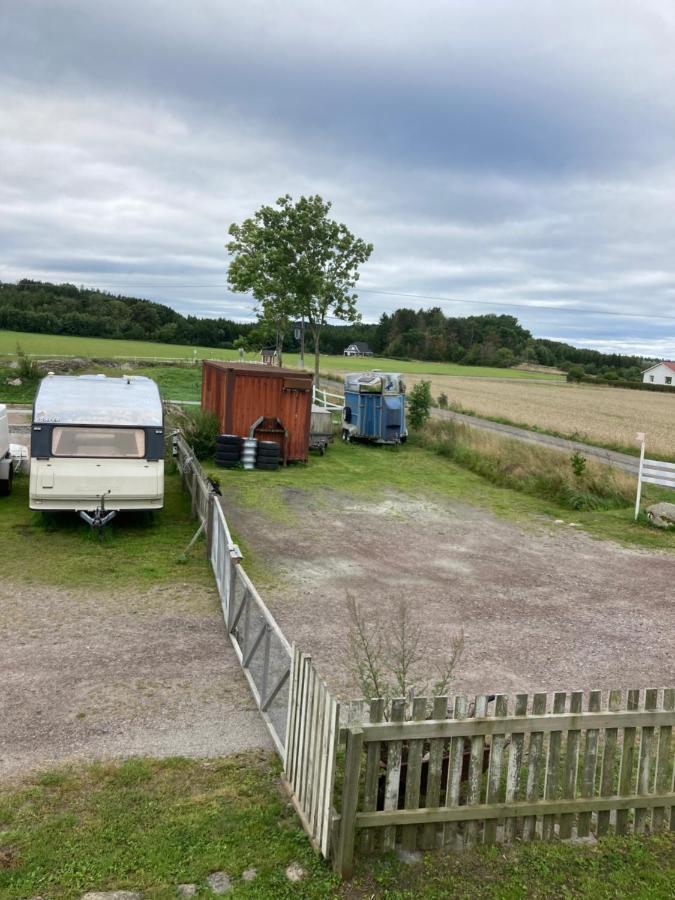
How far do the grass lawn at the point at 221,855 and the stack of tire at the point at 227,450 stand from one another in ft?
44.7

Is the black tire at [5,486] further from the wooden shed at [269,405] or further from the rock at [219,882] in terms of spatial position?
the rock at [219,882]

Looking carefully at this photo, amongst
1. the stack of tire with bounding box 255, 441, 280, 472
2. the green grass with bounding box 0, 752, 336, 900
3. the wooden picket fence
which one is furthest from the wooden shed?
the wooden picket fence

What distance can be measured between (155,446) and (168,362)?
48.1m

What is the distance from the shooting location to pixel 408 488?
17781 millimetres

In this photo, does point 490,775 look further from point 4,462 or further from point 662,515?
point 4,462

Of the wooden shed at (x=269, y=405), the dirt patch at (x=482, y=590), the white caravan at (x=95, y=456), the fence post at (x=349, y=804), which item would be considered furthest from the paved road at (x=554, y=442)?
the fence post at (x=349, y=804)

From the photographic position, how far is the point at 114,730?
5.88 m

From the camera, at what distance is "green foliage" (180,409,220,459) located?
19.4 metres

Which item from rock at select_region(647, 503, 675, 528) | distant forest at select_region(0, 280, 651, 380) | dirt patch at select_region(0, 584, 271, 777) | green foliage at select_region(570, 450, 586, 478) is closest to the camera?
dirt patch at select_region(0, 584, 271, 777)

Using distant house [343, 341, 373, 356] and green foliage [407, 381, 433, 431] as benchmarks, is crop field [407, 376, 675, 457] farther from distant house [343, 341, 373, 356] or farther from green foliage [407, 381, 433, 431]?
distant house [343, 341, 373, 356]

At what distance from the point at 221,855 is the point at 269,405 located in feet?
Answer: 51.1

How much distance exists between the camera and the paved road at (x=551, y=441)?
24686mm

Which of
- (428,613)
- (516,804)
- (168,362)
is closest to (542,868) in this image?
(516,804)

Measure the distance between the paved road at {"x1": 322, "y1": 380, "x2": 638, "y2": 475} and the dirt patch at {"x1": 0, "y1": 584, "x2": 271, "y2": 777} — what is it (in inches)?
602
